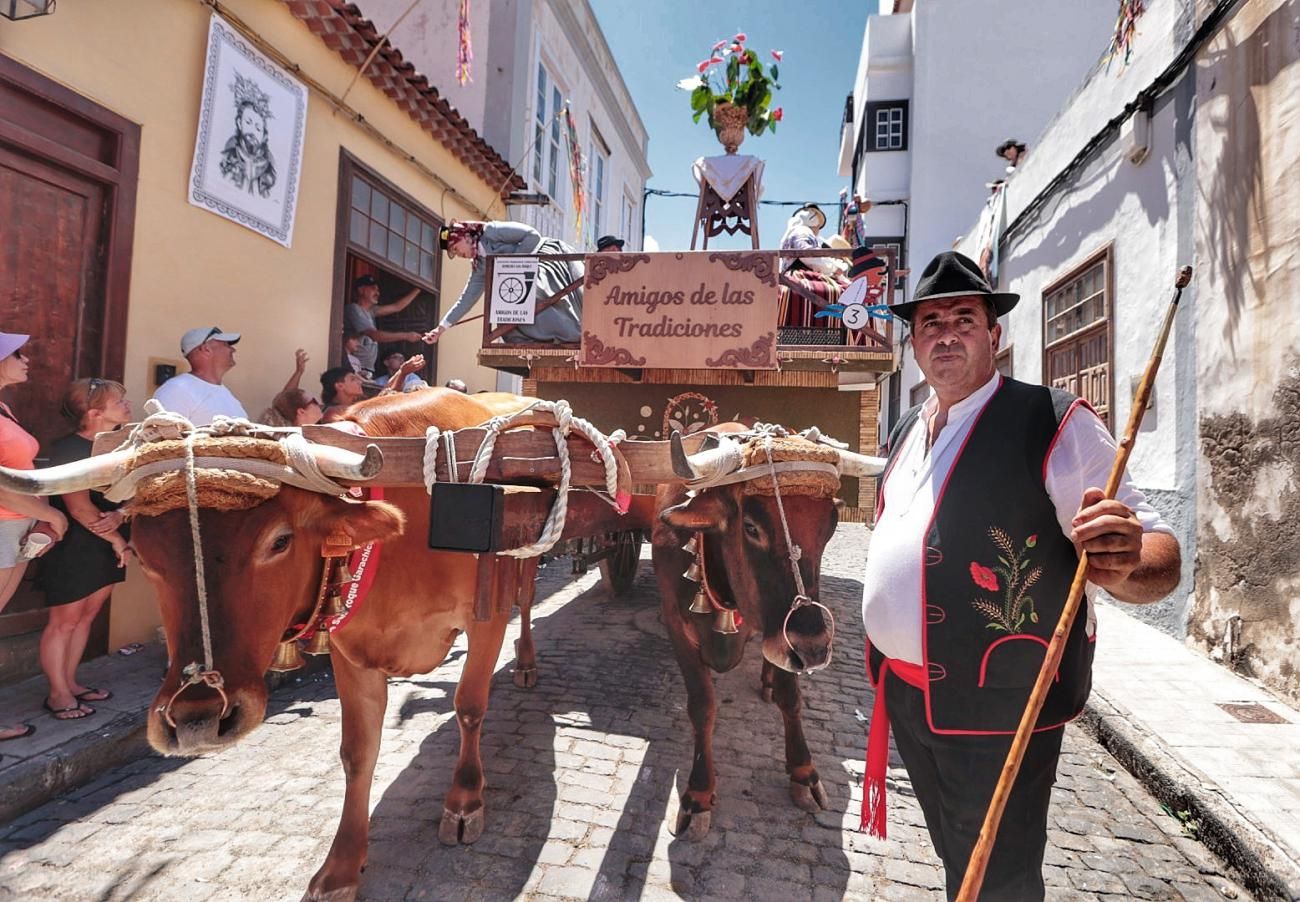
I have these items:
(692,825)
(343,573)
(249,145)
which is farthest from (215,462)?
(249,145)

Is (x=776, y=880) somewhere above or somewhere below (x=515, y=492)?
below

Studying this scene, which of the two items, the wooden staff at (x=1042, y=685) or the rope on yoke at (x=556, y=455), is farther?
the rope on yoke at (x=556, y=455)

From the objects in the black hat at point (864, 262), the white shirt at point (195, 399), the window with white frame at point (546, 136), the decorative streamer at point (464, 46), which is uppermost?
the window with white frame at point (546, 136)

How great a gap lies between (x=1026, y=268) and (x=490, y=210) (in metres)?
7.88

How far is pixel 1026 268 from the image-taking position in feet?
29.0

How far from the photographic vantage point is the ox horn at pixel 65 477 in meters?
1.67

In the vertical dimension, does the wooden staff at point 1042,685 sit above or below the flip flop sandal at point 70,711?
above

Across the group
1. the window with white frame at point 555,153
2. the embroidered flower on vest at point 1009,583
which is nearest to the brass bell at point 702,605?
the embroidered flower on vest at point 1009,583

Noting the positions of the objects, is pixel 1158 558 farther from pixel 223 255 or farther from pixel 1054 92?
pixel 1054 92

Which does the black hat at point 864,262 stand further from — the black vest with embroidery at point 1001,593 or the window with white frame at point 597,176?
the window with white frame at point 597,176

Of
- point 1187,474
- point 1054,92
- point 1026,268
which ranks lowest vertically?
point 1187,474

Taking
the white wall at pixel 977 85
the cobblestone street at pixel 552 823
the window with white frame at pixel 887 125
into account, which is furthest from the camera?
the window with white frame at pixel 887 125

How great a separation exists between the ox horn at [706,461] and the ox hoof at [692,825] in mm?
1614

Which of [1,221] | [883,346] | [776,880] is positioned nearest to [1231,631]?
[883,346]
